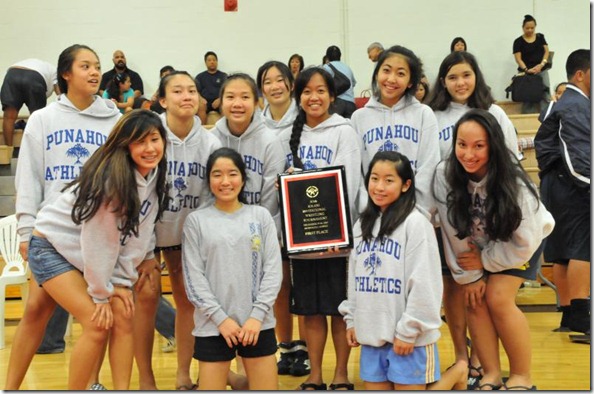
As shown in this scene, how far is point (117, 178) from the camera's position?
3279mm

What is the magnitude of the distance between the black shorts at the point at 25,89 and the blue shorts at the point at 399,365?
267 inches

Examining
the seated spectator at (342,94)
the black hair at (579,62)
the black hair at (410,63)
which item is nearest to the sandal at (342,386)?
the black hair at (410,63)

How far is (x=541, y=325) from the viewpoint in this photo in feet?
18.3

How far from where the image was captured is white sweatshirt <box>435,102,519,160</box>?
Answer: 4023 millimetres

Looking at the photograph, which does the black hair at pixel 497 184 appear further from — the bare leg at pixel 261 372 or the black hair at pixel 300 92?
the bare leg at pixel 261 372

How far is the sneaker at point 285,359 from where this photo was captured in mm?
4398

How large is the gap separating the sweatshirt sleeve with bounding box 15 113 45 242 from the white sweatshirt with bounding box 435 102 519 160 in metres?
2.02

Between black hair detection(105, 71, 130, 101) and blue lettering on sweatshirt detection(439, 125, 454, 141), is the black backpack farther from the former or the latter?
black hair detection(105, 71, 130, 101)

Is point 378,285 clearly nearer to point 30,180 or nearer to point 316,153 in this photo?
point 316,153

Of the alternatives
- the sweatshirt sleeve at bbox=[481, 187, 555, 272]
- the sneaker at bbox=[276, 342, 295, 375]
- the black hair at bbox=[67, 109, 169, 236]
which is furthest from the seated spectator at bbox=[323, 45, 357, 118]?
the black hair at bbox=[67, 109, 169, 236]

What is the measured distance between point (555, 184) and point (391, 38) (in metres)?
7.00

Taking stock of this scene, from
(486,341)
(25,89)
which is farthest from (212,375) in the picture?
(25,89)

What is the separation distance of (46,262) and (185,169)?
80 centimetres

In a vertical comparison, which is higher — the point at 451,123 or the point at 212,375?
the point at 451,123
